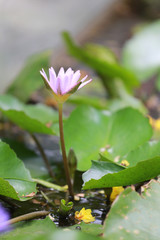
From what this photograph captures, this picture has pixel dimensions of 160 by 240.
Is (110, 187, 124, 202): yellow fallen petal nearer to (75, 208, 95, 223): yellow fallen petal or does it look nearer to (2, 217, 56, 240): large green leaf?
(75, 208, 95, 223): yellow fallen petal

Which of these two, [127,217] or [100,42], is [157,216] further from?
[100,42]

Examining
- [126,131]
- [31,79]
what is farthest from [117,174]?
[31,79]

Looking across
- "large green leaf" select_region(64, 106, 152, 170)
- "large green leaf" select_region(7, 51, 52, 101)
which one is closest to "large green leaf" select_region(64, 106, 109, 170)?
"large green leaf" select_region(64, 106, 152, 170)

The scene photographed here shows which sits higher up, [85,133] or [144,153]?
[85,133]

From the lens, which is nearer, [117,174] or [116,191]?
[117,174]

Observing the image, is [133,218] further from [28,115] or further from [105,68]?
[105,68]

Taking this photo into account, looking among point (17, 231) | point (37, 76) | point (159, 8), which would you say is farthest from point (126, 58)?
point (159, 8)
